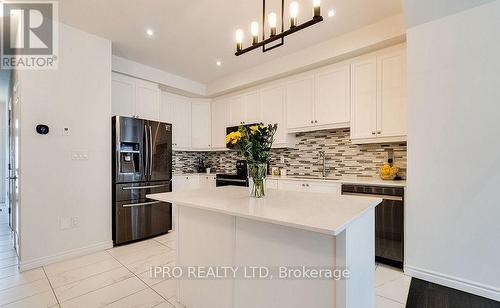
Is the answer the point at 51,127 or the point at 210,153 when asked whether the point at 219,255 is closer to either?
the point at 51,127

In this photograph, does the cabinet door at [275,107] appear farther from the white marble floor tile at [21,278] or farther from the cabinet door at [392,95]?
the white marble floor tile at [21,278]

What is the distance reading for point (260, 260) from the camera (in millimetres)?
1406

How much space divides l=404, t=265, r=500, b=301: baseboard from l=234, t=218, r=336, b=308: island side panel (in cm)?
173

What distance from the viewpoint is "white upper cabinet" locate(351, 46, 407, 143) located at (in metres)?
2.74

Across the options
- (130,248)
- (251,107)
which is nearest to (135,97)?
(251,107)

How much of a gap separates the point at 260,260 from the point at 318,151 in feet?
8.73

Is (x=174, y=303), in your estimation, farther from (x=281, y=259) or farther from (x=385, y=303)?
(x=385, y=303)

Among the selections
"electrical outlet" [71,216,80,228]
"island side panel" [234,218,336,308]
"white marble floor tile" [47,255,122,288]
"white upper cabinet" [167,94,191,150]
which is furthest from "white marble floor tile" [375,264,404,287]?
"white upper cabinet" [167,94,191,150]

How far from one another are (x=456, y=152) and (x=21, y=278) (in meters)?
4.36

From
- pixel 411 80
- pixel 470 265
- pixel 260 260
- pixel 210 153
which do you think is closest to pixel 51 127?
pixel 260 260

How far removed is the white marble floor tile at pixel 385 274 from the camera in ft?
7.34

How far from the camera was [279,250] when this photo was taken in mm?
1329

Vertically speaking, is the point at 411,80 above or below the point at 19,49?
below

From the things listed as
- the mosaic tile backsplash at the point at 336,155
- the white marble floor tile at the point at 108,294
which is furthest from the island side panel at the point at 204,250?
the mosaic tile backsplash at the point at 336,155
